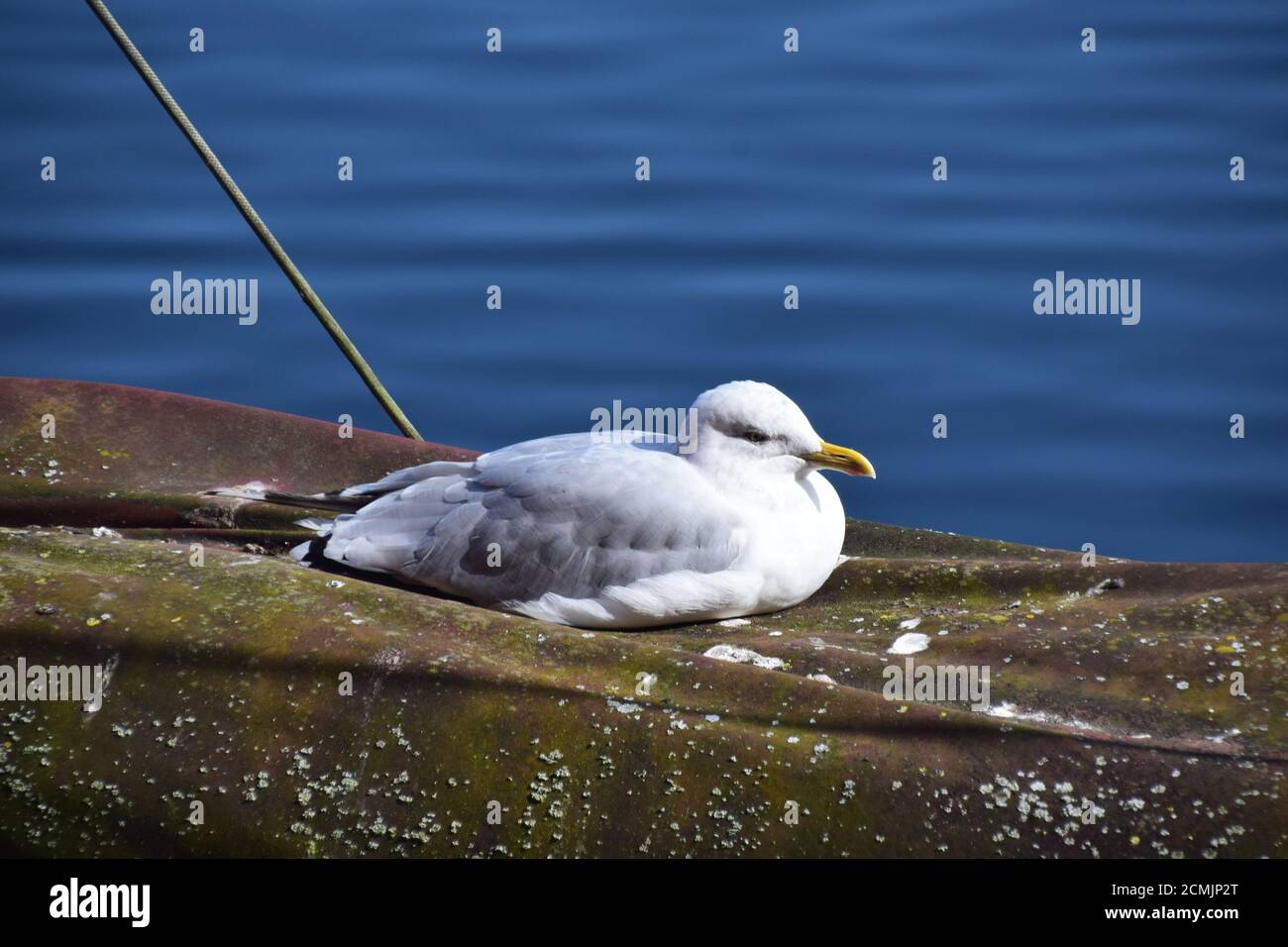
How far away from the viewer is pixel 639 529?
306cm

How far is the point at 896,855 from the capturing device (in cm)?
214

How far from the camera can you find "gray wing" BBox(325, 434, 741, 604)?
305cm

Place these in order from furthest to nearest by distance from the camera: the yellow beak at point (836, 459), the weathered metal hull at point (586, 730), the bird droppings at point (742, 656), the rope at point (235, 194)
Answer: the rope at point (235, 194)
the yellow beak at point (836, 459)
the bird droppings at point (742, 656)
the weathered metal hull at point (586, 730)

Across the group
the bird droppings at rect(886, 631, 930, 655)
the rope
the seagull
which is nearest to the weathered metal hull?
the bird droppings at rect(886, 631, 930, 655)

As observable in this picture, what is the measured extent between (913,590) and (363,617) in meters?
1.20

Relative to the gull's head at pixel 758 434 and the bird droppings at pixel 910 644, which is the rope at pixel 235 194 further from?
the bird droppings at pixel 910 644

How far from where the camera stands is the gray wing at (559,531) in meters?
3.05

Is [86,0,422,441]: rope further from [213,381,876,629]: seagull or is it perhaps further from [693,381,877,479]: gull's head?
[693,381,877,479]: gull's head

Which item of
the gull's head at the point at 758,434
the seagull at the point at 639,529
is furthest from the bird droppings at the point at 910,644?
the gull's head at the point at 758,434

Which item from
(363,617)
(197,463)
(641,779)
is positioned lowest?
(641,779)

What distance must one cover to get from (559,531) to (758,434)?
488 mm
